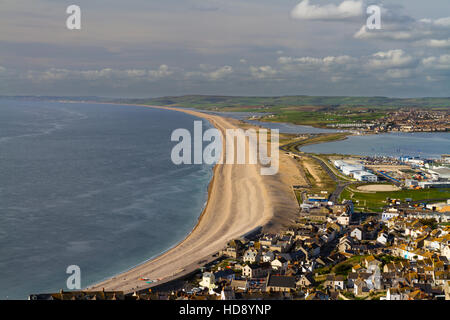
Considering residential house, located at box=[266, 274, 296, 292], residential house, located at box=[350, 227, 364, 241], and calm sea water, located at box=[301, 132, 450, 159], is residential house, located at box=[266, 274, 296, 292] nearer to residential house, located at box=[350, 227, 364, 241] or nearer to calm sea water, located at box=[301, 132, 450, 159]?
residential house, located at box=[350, 227, 364, 241]

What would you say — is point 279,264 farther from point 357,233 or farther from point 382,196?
point 382,196

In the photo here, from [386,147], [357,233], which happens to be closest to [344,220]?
[357,233]

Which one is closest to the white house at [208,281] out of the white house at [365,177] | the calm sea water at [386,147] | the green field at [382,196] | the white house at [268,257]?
the white house at [268,257]

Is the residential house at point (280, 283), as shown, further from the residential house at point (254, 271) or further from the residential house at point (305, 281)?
the residential house at point (254, 271)

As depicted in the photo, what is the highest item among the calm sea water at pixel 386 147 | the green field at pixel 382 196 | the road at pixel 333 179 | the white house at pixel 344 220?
the calm sea water at pixel 386 147

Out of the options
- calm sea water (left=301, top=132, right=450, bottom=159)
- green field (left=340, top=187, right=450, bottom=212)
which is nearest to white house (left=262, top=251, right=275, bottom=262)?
green field (left=340, top=187, right=450, bottom=212)
